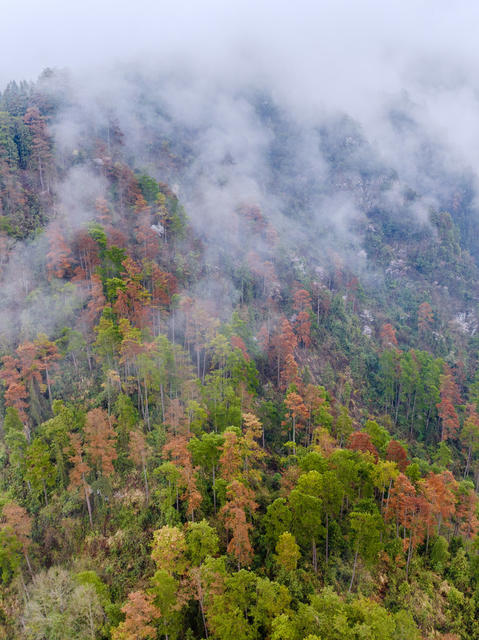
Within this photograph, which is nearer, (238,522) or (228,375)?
(238,522)

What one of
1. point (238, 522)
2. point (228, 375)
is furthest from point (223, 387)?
point (238, 522)

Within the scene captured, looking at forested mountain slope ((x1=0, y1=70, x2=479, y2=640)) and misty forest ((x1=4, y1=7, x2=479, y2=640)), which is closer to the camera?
forested mountain slope ((x1=0, y1=70, x2=479, y2=640))

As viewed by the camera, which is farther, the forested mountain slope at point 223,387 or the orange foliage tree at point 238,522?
the orange foliage tree at point 238,522

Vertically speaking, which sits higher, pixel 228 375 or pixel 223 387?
pixel 223 387

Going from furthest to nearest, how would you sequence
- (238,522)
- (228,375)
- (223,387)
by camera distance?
(228,375), (223,387), (238,522)

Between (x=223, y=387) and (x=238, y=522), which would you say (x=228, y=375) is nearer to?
(x=223, y=387)

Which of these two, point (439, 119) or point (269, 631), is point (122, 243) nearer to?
point (269, 631)
